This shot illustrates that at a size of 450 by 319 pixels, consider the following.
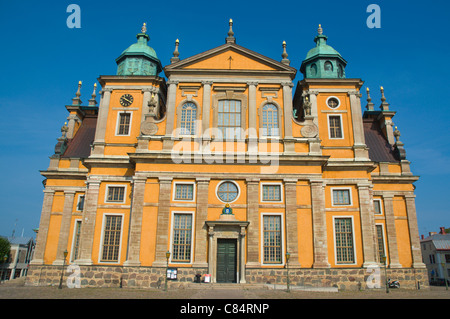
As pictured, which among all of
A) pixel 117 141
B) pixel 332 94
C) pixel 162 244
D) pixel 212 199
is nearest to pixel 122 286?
pixel 162 244

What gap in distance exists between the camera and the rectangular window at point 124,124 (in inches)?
1135

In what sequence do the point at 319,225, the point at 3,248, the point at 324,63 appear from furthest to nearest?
the point at 3,248 → the point at 324,63 → the point at 319,225

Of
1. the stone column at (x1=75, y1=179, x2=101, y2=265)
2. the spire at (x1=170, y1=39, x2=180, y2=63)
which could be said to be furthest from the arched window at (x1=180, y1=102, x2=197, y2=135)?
the stone column at (x1=75, y1=179, x2=101, y2=265)

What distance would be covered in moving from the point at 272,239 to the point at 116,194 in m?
11.8

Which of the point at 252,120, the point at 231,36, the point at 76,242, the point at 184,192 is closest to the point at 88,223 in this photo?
the point at 76,242

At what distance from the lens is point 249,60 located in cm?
2850

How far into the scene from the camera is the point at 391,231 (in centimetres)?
2986

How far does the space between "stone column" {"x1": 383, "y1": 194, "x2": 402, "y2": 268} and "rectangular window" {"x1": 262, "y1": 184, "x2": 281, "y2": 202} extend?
1116cm

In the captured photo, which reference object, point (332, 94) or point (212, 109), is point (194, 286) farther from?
point (332, 94)

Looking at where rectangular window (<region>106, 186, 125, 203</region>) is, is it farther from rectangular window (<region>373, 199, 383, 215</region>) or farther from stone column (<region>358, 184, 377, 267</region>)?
rectangular window (<region>373, 199, 383, 215</region>)

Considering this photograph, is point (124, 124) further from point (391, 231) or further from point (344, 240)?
point (391, 231)

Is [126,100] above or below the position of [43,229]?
above

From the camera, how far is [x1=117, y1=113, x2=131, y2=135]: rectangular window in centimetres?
2882

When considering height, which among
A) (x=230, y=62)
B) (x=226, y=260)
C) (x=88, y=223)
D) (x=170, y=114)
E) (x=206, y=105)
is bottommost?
(x=226, y=260)
